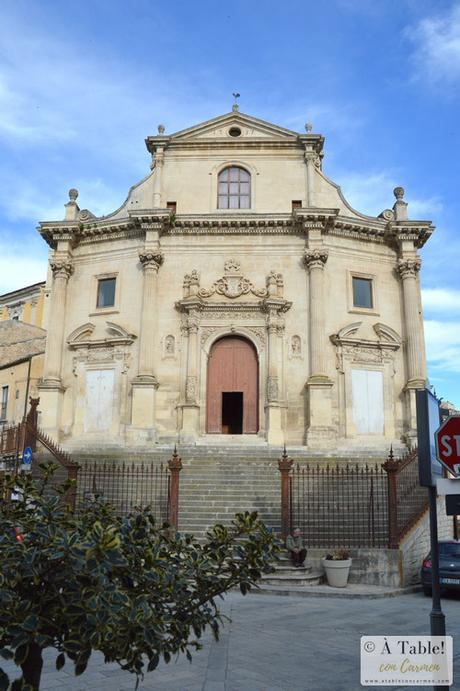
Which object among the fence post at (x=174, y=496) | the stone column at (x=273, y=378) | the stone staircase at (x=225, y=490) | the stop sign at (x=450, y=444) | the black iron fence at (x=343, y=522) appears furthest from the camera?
the stone column at (x=273, y=378)

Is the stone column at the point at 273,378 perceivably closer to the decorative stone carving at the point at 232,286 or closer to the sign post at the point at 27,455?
the decorative stone carving at the point at 232,286

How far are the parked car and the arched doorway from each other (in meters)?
10.7

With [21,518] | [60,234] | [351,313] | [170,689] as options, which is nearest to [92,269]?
[60,234]

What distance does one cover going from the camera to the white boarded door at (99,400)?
77.2 feet

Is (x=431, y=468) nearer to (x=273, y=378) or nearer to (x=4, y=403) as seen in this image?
(x=273, y=378)

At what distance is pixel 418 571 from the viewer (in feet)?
46.6

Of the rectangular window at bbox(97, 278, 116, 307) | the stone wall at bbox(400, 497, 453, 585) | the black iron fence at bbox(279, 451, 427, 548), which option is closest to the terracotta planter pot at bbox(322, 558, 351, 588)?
the black iron fence at bbox(279, 451, 427, 548)

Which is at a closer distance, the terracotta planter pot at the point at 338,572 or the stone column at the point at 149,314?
the terracotta planter pot at the point at 338,572

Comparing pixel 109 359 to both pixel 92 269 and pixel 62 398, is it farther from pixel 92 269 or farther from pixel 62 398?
pixel 92 269

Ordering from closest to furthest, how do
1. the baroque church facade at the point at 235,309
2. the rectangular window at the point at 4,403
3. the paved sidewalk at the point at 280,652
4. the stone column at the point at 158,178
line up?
the paved sidewalk at the point at 280,652 → the baroque church facade at the point at 235,309 → the stone column at the point at 158,178 → the rectangular window at the point at 4,403

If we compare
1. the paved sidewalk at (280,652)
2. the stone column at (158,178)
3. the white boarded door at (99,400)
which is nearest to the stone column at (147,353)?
the white boarded door at (99,400)

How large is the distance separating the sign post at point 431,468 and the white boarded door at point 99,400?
18343mm

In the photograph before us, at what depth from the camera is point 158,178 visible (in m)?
25.5

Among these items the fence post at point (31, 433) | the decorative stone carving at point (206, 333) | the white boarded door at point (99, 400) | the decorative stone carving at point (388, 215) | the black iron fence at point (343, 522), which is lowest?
the black iron fence at point (343, 522)
